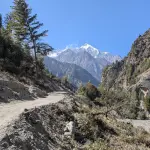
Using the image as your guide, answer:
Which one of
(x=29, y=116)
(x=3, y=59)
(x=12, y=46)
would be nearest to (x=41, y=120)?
(x=29, y=116)

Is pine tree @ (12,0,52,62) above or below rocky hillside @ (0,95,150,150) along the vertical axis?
above

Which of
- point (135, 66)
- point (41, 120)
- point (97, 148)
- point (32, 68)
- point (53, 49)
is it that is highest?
point (135, 66)

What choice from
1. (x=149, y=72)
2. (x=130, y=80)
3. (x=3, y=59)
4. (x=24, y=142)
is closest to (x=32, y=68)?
(x=3, y=59)

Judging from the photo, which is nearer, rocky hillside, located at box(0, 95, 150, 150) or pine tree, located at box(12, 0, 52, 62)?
rocky hillside, located at box(0, 95, 150, 150)

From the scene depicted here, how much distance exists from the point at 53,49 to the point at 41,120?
31.0m

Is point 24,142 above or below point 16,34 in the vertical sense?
below

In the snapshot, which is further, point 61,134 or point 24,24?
point 24,24

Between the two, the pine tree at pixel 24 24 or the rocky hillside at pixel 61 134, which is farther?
the pine tree at pixel 24 24

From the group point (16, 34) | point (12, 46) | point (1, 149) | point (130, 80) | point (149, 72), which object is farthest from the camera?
point (130, 80)

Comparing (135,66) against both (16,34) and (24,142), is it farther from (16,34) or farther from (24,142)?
(24,142)

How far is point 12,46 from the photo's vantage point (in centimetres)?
3794

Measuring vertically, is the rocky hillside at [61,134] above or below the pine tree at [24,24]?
below

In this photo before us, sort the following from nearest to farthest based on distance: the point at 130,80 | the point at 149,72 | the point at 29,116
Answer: the point at 29,116
the point at 149,72
the point at 130,80

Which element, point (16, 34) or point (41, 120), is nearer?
point (41, 120)
